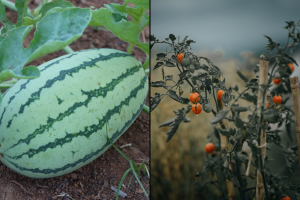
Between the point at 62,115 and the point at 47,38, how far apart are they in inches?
10.2

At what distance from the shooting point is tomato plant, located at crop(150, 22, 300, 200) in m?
0.90

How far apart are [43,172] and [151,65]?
1.68ft

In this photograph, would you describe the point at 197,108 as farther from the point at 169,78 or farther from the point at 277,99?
the point at 277,99

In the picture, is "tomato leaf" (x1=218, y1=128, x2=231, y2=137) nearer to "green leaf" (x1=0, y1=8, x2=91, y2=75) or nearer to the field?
the field

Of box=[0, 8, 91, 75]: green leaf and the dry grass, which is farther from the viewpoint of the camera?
the dry grass

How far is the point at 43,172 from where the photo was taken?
1.09 metres

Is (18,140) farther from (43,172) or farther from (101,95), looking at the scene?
(101,95)

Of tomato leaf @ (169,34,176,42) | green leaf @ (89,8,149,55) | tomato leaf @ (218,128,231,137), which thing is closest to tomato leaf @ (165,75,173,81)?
tomato leaf @ (169,34,176,42)

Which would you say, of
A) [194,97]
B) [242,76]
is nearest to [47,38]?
[194,97]

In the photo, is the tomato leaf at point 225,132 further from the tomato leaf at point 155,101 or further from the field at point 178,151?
the tomato leaf at point 155,101

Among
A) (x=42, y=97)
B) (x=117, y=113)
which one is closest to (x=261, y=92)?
(x=117, y=113)

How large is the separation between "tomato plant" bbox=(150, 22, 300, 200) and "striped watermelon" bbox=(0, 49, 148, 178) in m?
0.21

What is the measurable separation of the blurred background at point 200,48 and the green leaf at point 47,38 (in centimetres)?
23

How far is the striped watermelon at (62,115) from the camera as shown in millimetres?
1040
